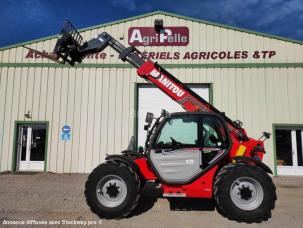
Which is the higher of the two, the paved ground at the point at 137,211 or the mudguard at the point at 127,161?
the mudguard at the point at 127,161

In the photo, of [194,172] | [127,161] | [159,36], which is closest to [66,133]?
[159,36]

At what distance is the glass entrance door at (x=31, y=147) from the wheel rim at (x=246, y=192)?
420 inches

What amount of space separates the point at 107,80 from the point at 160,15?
439cm

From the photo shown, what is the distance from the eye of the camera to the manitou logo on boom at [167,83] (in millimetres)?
7352

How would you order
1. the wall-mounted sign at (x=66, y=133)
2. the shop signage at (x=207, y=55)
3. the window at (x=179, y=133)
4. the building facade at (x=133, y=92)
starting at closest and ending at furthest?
the window at (x=179, y=133) < the building facade at (x=133, y=92) < the wall-mounted sign at (x=66, y=133) < the shop signage at (x=207, y=55)

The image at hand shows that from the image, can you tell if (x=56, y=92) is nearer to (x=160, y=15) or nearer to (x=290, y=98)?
(x=160, y=15)

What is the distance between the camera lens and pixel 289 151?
13359 mm

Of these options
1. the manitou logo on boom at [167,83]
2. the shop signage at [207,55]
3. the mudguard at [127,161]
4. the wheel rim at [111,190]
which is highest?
the shop signage at [207,55]

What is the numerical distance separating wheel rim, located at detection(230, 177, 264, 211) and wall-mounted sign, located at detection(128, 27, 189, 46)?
30.9 ft

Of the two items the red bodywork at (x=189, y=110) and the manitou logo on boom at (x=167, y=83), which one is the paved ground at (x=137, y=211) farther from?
the manitou logo on boom at (x=167, y=83)

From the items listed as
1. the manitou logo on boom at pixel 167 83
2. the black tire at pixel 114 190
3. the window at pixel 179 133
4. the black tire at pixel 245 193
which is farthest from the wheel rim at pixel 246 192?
the manitou logo on boom at pixel 167 83

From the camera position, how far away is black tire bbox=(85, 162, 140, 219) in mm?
6031

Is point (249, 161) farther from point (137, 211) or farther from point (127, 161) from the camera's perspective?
point (137, 211)

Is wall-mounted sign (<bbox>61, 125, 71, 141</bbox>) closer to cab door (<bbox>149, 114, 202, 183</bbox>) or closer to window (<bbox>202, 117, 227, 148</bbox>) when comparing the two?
cab door (<bbox>149, 114, 202, 183</bbox>)
